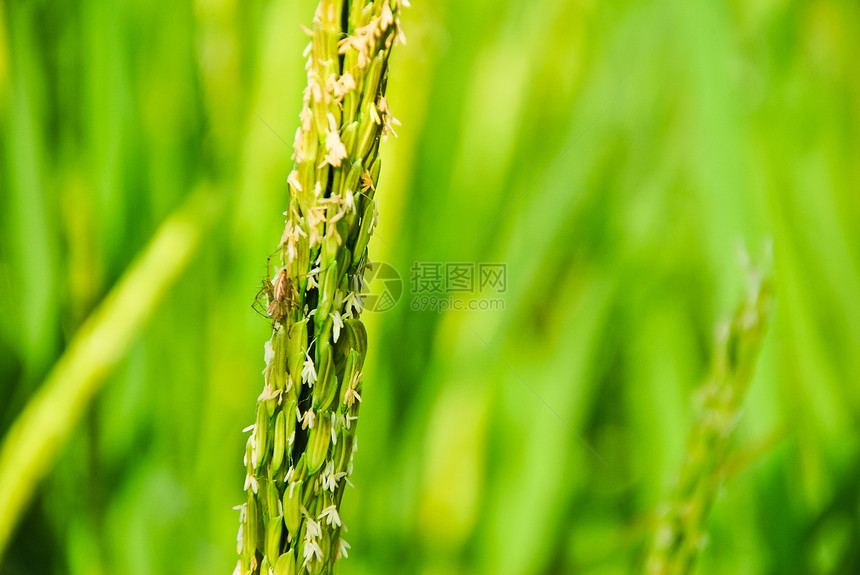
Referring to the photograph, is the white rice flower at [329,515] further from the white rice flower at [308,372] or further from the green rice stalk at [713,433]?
the green rice stalk at [713,433]

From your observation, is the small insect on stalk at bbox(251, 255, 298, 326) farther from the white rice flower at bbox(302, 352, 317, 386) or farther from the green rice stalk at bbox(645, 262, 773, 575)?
the green rice stalk at bbox(645, 262, 773, 575)

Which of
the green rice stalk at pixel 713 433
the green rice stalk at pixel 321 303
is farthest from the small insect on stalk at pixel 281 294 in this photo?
the green rice stalk at pixel 713 433

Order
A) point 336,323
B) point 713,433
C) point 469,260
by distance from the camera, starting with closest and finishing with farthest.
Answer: point 336,323 → point 713,433 → point 469,260

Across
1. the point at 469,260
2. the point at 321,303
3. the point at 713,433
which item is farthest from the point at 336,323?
the point at 469,260

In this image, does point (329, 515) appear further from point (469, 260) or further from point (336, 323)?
point (469, 260)

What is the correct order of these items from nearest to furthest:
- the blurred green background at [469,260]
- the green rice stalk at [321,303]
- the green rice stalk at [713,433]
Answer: the green rice stalk at [321,303]
the green rice stalk at [713,433]
the blurred green background at [469,260]

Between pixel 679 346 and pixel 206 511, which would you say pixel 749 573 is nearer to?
pixel 679 346

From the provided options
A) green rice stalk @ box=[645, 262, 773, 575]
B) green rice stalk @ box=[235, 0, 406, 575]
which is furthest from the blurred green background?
green rice stalk @ box=[235, 0, 406, 575]
